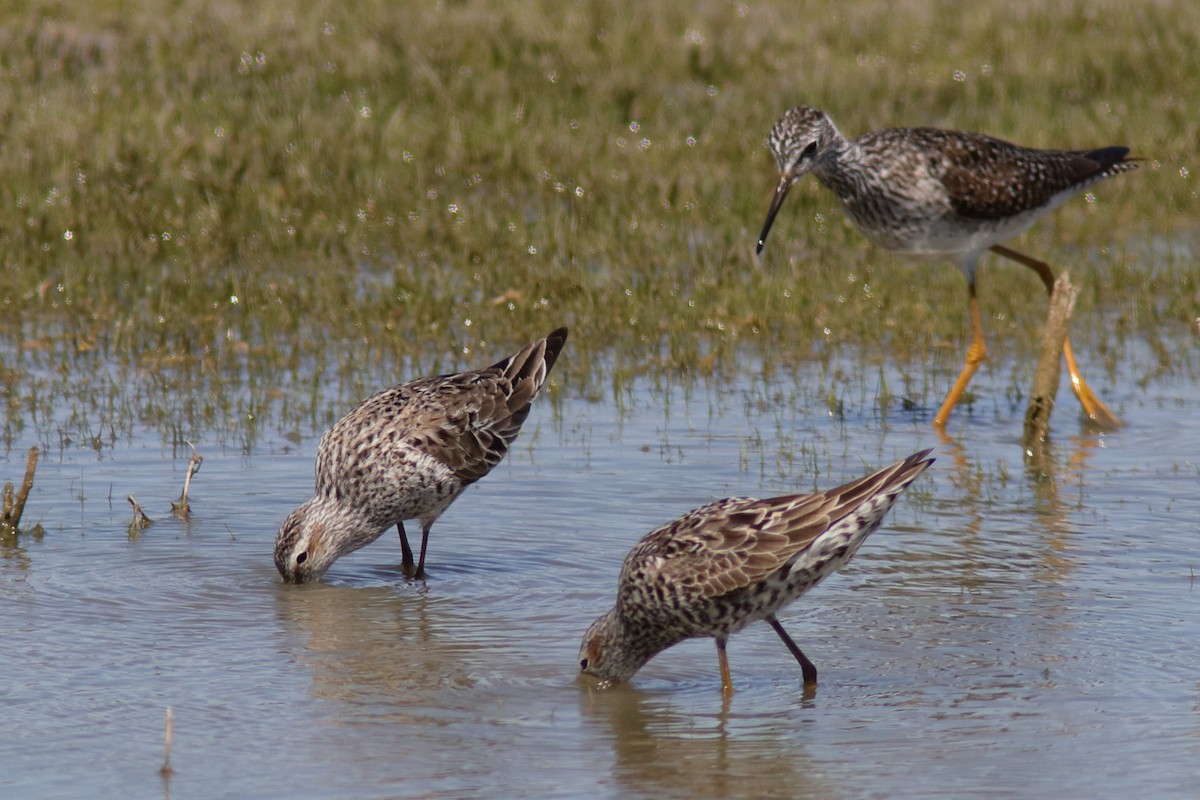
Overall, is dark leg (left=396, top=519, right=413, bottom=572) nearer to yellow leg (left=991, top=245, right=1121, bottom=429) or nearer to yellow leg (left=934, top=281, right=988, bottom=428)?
yellow leg (left=934, top=281, right=988, bottom=428)

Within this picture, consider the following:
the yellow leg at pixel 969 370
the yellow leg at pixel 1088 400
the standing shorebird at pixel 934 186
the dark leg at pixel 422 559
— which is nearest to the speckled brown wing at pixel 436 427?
the dark leg at pixel 422 559

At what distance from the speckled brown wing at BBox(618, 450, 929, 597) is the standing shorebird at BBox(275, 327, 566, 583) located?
199cm

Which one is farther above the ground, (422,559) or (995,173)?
(995,173)

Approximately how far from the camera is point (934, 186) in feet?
38.7

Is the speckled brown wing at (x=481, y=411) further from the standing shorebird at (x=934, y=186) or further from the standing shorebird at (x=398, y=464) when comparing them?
the standing shorebird at (x=934, y=186)

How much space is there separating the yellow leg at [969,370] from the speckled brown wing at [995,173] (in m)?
0.63

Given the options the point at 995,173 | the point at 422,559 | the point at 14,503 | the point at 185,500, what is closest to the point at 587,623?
the point at 422,559

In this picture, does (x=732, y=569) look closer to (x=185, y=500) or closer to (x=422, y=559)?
(x=422, y=559)

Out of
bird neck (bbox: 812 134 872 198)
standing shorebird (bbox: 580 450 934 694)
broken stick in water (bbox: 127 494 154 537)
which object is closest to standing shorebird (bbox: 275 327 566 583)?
broken stick in water (bbox: 127 494 154 537)

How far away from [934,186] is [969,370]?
124cm

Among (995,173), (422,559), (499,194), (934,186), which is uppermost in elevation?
(499,194)

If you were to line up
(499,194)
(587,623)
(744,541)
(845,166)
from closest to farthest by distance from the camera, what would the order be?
(744,541), (587,623), (845,166), (499,194)

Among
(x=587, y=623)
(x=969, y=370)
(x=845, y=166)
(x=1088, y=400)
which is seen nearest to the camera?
(x=587, y=623)

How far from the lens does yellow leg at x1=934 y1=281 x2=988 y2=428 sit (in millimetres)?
11500
